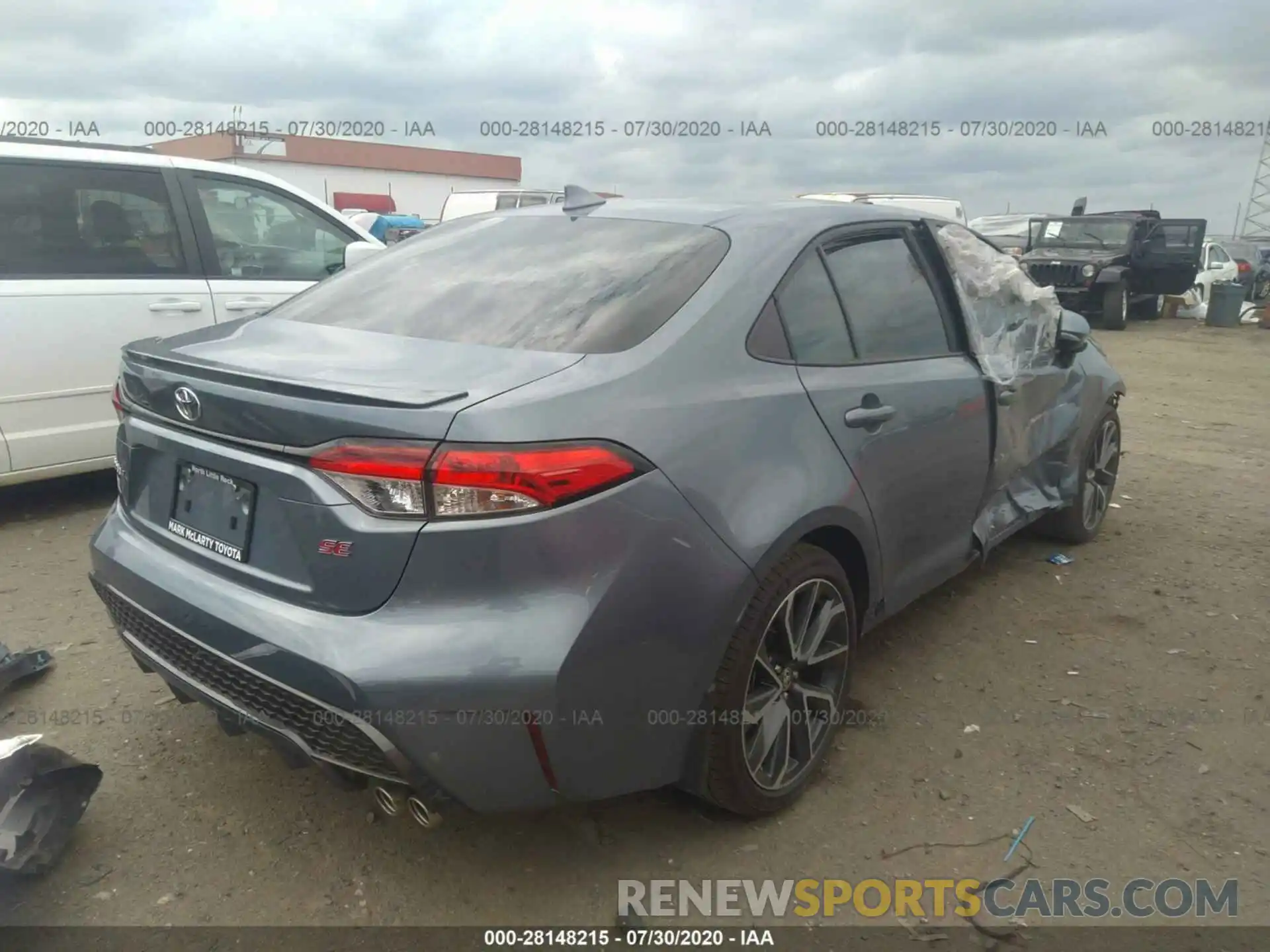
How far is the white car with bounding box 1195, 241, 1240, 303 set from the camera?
835 inches

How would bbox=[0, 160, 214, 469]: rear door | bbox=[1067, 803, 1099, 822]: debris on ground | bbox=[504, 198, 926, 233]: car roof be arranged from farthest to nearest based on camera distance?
bbox=[0, 160, 214, 469]: rear door
bbox=[504, 198, 926, 233]: car roof
bbox=[1067, 803, 1099, 822]: debris on ground

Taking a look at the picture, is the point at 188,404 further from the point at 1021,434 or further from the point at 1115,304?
the point at 1115,304

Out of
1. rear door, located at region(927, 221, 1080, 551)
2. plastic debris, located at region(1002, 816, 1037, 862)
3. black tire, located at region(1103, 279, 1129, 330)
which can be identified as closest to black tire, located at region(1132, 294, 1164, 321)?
black tire, located at region(1103, 279, 1129, 330)

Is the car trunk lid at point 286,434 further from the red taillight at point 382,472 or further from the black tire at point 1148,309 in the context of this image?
the black tire at point 1148,309

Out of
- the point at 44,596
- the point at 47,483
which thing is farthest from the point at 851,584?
the point at 47,483

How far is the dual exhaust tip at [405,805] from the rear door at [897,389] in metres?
1.38

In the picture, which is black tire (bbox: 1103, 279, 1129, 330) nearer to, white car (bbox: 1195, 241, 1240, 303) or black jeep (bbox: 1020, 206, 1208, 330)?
black jeep (bbox: 1020, 206, 1208, 330)

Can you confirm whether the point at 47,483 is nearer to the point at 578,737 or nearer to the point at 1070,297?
the point at 578,737

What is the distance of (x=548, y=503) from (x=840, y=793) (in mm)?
1421

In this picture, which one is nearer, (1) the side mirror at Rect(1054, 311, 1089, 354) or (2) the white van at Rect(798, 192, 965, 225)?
(1) the side mirror at Rect(1054, 311, 1089, 354)

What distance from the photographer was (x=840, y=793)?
2.74 metres

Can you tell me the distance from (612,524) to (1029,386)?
2519 mm

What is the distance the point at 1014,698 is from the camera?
3.32 metres

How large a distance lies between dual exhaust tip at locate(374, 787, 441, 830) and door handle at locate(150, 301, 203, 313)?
3.47 metres
